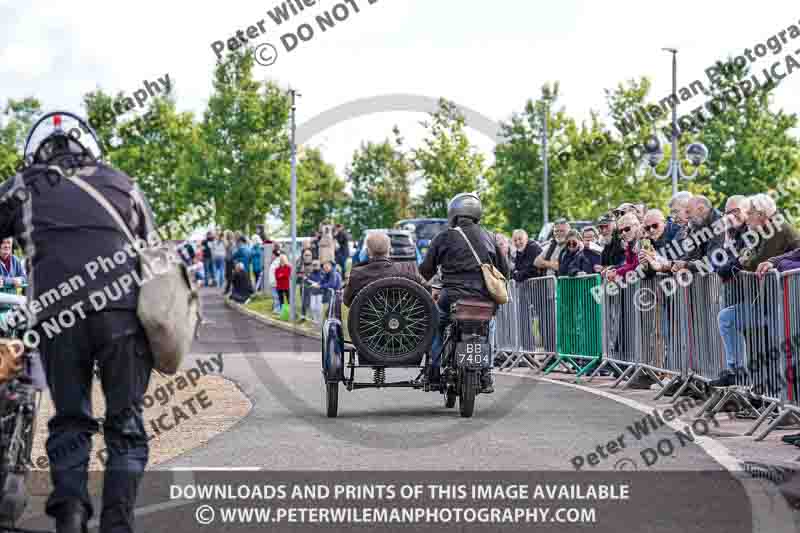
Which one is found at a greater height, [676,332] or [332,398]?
[676,332]

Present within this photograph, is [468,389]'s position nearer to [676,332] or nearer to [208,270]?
[676,332]

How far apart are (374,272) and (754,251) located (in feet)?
10.5

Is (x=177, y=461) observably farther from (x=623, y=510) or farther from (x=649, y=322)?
(x=649, y=322)

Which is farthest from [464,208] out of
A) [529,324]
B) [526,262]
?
[526,262]

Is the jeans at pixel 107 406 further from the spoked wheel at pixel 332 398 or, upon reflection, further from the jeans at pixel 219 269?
the jeans at pixel 219 269

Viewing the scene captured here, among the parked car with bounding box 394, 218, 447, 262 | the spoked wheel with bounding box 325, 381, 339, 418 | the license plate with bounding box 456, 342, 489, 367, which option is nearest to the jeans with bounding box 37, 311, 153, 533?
the spoked wheel with bounding box 325, 381, 339, 418

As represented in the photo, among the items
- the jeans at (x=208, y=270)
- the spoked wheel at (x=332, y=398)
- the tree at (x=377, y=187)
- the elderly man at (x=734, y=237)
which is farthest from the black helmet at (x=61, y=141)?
the tree at (x=377, y=187)

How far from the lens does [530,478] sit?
25.2 ft

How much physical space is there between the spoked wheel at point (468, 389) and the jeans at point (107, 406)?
6.37 meters

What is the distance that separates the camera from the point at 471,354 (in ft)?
37.7

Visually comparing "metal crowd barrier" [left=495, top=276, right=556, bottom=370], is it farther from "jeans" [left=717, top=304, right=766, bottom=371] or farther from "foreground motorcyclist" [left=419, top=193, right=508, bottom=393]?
"jeans" [left=717, top=304, right=766, bottom=371]

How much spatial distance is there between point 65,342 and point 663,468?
4.24 meters

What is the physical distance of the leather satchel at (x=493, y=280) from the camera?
11797 millimetres

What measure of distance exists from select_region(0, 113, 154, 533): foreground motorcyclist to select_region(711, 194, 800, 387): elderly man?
653 cm
